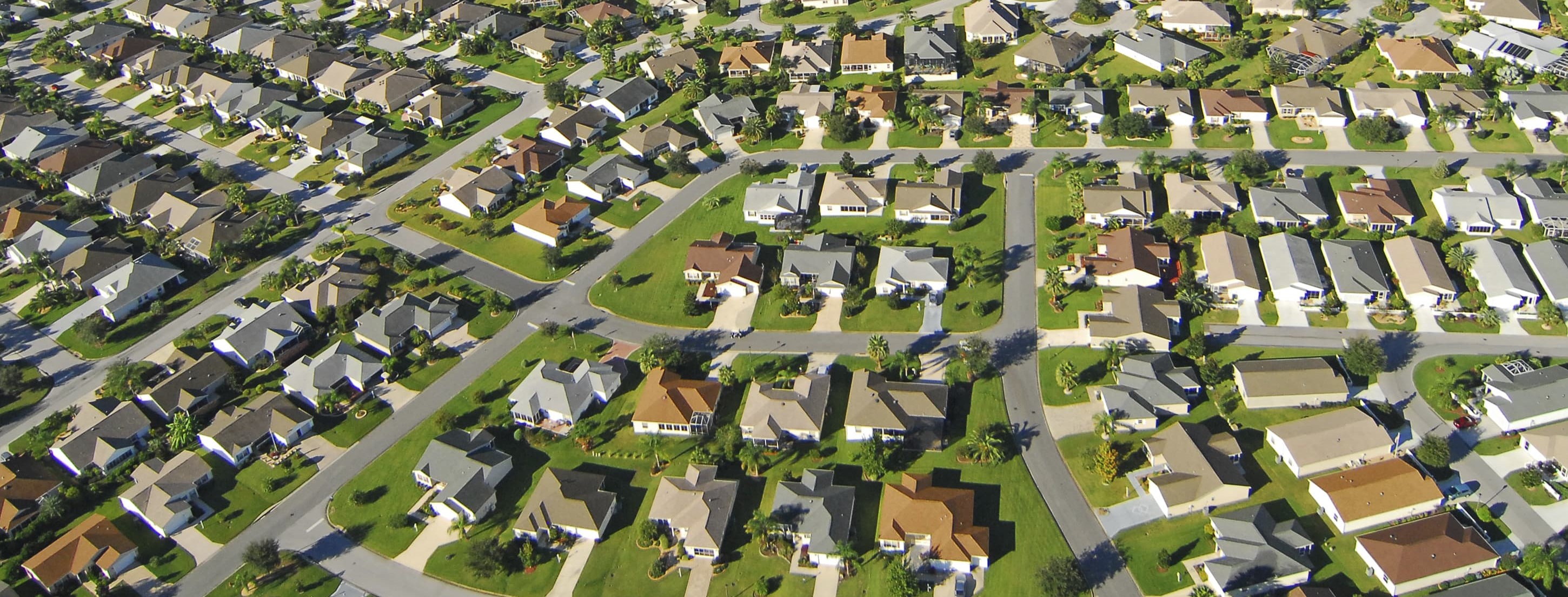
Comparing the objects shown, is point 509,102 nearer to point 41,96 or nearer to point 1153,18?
point 41,96

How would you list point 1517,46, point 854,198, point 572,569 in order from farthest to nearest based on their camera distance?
point 1517,46 → point 854,198 → point 572,569

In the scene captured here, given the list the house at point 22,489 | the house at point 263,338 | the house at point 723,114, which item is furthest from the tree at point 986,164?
the house at point 22,489

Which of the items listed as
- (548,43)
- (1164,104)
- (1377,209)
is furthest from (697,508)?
(548,43)

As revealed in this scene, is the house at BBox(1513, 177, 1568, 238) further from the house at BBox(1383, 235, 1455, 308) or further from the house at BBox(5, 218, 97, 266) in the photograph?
the house at BBox(5, 218, 97, 266)

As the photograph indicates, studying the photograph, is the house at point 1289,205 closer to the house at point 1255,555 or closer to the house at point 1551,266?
the house at point 1551,266

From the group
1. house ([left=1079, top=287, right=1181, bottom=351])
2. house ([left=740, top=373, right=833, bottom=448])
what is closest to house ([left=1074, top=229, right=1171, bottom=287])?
house ([left=1079, top=287, right=1181, bottom=351])

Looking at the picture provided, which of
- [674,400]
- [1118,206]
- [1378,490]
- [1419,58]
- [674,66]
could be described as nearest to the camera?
[1378,490]

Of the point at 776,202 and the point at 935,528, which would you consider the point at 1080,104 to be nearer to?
the point at 776,202

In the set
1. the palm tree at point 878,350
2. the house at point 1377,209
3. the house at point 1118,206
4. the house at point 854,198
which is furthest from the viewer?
the house at point 854,198
